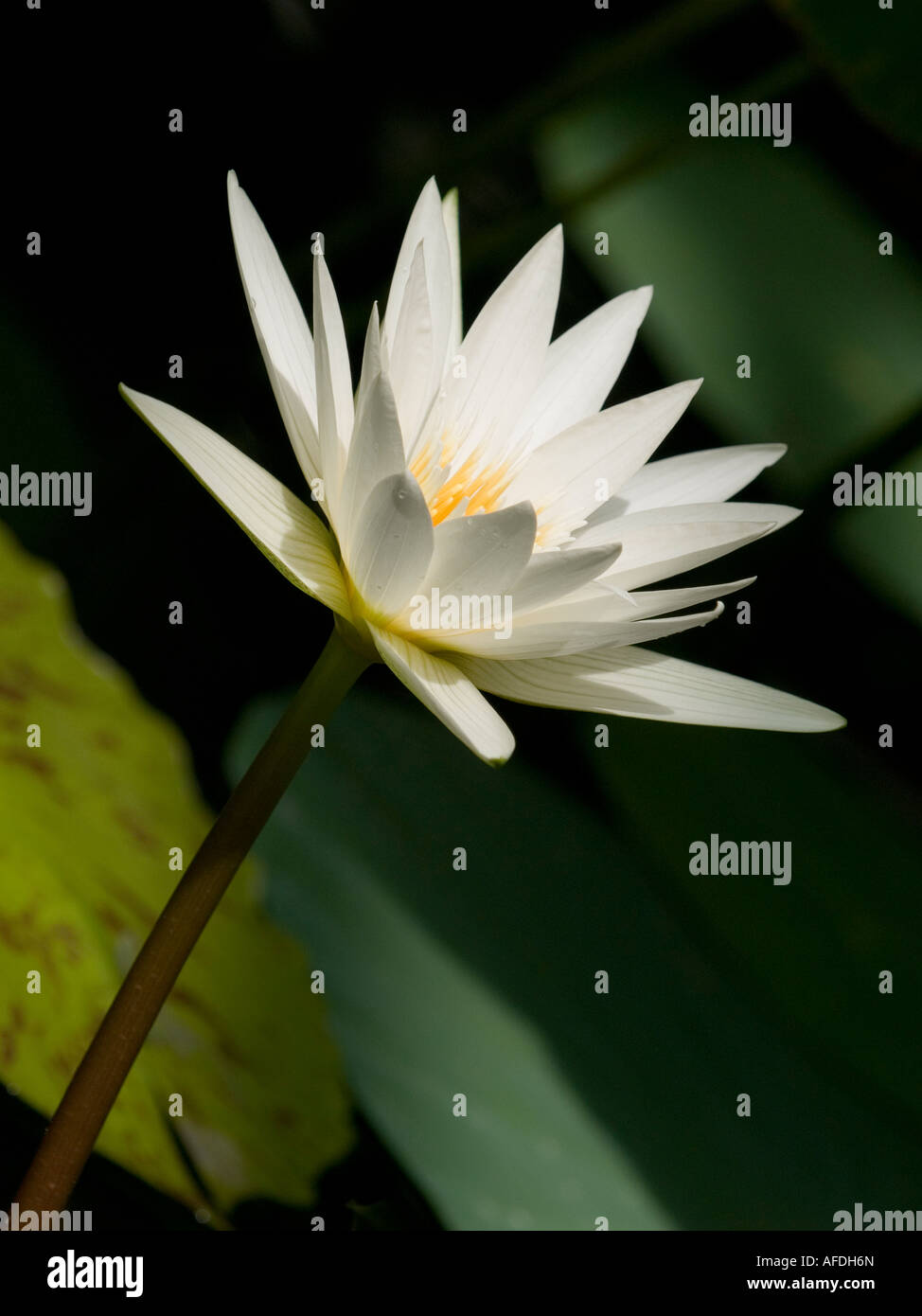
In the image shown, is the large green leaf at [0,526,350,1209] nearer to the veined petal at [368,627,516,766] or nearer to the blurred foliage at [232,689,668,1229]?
the blurred foliage at [232,689,668,1229]

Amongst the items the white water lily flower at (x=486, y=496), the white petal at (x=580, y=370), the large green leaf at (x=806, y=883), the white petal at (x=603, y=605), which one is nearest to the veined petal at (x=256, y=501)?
the white water lily flower at (x=486, y=496)


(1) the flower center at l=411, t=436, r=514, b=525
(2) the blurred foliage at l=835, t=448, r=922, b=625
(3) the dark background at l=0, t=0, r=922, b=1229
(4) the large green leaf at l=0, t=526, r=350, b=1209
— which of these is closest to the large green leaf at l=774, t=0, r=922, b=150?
(3) the dark background at l=0, t=0, r=922, b=1229

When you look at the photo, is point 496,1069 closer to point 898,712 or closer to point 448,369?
point 448,369

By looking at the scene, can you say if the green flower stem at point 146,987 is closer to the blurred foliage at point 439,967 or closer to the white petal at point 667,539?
the white petal at point 667,539

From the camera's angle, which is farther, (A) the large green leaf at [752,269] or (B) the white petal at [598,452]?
(A) the large green leaf at [752,269]

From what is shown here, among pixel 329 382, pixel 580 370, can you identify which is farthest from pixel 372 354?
pixel 580 370

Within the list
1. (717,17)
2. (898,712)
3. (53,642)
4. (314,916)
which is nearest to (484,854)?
(314,916)

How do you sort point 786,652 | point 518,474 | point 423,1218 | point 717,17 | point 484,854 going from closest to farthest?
point 518,474, point 423,1218, point 484,854, point 717,17, point 786,652
